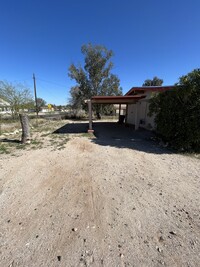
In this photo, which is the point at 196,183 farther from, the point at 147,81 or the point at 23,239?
the point at 147,81

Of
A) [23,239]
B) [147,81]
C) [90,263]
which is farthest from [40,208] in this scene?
[147,81]

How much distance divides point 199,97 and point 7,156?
285 inches

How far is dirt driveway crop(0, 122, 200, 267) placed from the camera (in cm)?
160

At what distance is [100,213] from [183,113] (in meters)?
4.82

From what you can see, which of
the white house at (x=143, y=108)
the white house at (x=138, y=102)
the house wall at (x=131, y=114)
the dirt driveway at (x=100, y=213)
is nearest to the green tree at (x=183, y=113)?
the dirt driveway at (x=100, y=213)

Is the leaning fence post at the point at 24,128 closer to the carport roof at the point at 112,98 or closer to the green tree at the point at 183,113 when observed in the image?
the carport roof at the point at 112,98

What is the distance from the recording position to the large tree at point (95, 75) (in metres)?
17.8

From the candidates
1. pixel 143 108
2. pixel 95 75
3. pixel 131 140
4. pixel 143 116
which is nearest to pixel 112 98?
pixel 131 140

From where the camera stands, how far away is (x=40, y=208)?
238cm

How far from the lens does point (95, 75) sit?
18172 millimetres

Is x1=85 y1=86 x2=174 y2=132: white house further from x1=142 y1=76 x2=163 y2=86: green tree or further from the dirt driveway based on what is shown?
x1=142 y1=76 x2=163 y2=86: green tree

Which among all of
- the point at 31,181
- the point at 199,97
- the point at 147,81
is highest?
the point at 147,81

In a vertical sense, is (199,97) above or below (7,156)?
above

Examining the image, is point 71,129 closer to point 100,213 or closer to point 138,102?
point 138,102
